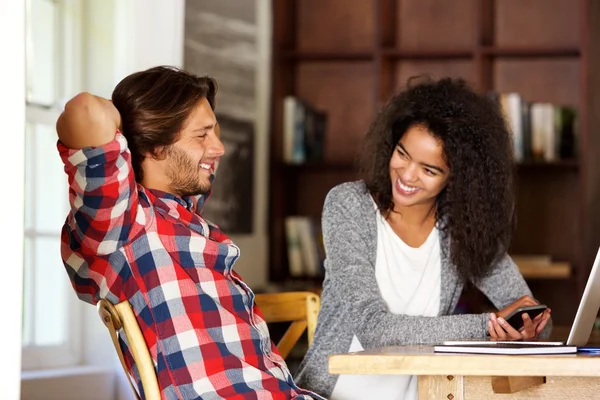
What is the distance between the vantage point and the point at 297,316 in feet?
7.18

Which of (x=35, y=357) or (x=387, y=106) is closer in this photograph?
(x=387, y=106)

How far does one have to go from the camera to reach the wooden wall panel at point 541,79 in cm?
408

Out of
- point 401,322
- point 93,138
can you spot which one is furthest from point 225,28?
point 93,138

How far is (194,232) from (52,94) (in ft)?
3.74

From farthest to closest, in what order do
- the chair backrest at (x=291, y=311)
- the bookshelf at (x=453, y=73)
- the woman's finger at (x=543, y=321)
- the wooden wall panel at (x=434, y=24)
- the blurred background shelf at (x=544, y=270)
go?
the wooden wall panel at (x=434, y=24) → the bookshelf at (x=453, y=73) → the blurred background shelf at (x=544, y=270) → the chair backrest at (x=291, y=311) → the woman's finger at (x=543, y=321)

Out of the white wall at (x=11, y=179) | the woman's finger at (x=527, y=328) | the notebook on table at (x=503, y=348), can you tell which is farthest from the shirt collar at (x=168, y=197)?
Answer: the woman's finger at (x=527, y=328)

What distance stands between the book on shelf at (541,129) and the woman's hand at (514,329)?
6.21 ft

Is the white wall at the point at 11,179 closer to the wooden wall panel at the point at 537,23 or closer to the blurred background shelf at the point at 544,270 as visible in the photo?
the blurred background shelf at the point at 544,270

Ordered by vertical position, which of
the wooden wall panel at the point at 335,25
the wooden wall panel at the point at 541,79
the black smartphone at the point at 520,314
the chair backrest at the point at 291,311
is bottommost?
the chair backrest at the point at 291,311

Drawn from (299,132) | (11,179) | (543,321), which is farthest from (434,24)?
(11,179)

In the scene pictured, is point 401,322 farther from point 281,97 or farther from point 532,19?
point 532,19

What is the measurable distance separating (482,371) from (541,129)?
261cm

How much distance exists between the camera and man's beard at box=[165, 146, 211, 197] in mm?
1694

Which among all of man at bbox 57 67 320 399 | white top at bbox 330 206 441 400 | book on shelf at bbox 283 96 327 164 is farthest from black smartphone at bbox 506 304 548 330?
book on shelf at bbox 283 96 327 164
